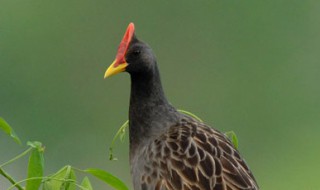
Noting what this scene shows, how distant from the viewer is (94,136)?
1577cm

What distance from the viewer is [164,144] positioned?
6000 mm

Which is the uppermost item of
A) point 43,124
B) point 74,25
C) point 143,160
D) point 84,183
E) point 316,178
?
point 74,25

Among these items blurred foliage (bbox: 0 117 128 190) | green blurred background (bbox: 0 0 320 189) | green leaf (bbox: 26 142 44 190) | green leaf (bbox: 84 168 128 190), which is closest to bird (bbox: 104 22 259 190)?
green leaf (bbox: 84 168 128 190)

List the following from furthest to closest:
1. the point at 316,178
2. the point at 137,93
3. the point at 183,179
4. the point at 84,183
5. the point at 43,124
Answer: the point at 43,124 → the point at 316,178 → the point at 137,93 → the point at 183,179 → the point at 84,183

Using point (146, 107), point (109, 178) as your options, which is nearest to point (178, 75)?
point (146, 107)

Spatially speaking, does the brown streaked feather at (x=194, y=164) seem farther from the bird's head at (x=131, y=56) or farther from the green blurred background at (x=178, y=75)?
the green blurred background at (x=178, y=75)

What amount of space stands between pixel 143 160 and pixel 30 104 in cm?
1073

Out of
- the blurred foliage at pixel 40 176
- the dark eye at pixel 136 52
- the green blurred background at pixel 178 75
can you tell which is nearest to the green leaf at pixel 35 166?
the blurred foliage at pixel 40 176

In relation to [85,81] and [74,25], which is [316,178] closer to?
[85,81]

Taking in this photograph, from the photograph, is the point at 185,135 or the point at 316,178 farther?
the point at 316,178

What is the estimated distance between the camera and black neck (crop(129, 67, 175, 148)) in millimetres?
6316

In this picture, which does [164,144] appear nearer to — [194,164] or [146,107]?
[194,164]

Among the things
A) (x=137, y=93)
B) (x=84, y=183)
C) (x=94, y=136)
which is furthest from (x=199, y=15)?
(x=84, y=183)

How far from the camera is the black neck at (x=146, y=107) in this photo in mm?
6316
